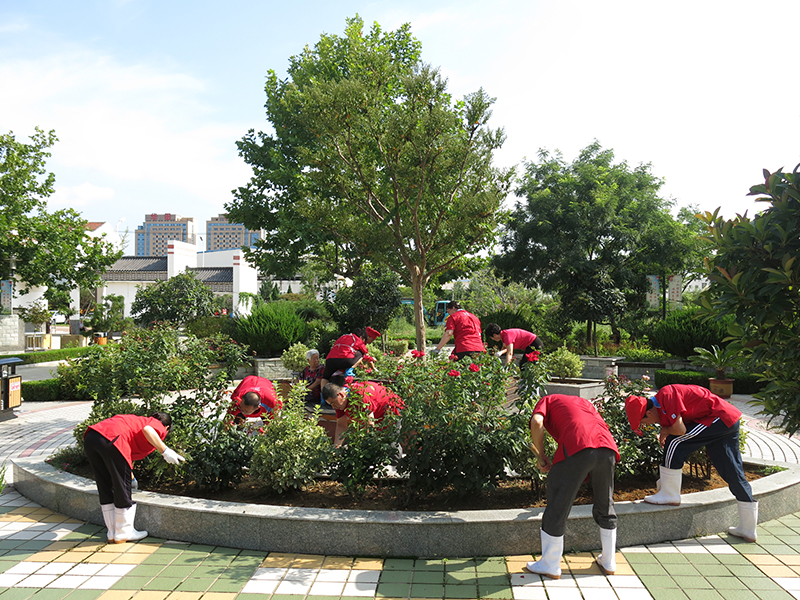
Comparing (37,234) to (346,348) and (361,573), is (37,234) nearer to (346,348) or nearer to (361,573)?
(346,348)

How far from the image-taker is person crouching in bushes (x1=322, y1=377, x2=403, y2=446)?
487 cm

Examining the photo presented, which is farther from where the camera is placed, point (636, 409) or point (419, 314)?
point (419, 314)

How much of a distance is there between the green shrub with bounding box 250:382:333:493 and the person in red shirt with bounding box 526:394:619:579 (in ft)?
6.09

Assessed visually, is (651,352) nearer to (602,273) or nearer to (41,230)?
(602,273)

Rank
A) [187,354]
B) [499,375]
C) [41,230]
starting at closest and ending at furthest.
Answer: [499,375]
[187,354]
[41,230]

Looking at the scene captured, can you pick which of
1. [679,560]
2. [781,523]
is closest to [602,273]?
[781,523]

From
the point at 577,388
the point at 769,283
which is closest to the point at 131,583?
the point at 769,283

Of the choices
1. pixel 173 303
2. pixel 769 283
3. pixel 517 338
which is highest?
pixel 173 303

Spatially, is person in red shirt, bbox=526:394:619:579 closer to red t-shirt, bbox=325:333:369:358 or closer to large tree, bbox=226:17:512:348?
red t-shirt, bbox=325:333:369:358

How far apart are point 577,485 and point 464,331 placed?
4.92 m

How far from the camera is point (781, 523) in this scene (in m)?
4.81

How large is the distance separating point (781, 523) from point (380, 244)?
26.7 feet

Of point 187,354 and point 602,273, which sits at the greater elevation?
point 602,273

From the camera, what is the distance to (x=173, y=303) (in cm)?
1700
